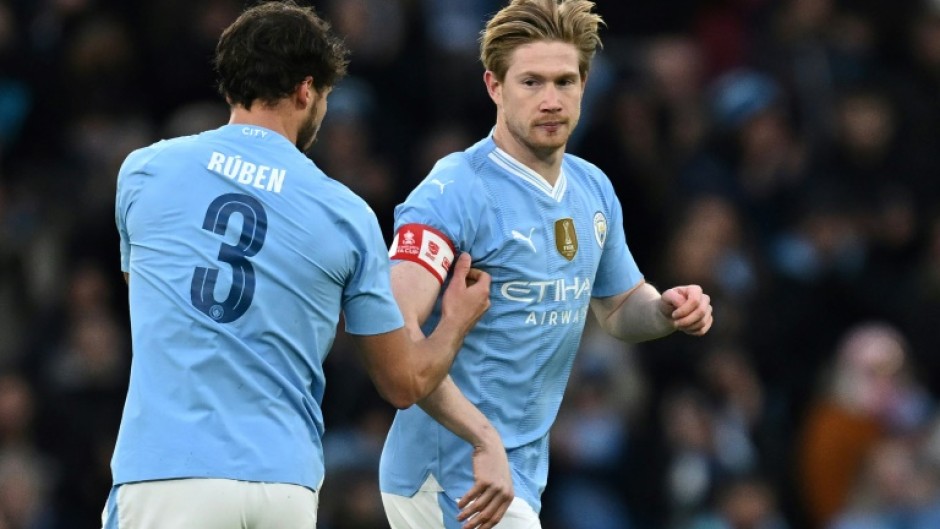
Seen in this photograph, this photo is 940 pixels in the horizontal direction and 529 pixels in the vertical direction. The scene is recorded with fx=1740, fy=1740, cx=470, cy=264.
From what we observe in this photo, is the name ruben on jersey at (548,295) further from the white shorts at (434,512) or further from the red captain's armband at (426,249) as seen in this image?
the white shorts at (434,512)

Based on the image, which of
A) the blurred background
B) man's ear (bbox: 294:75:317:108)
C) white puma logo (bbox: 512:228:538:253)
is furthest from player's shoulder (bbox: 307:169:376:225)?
the blurred background

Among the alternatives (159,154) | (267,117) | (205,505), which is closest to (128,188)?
(159,154)

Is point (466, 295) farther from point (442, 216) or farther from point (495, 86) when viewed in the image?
point (495, 86)

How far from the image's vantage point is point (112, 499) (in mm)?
5102

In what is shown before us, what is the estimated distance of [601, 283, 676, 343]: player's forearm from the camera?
6309mm

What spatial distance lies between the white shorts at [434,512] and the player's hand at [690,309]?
831 mm

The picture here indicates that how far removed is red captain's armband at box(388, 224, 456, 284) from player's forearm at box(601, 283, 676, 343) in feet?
3.02

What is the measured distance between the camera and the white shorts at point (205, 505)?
195 inches

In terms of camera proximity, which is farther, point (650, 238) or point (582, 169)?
point (650, 238)

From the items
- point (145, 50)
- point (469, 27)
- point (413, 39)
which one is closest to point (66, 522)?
point (145, 50)

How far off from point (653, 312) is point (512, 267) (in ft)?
2.22

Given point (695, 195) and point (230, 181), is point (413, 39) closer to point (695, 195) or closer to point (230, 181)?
point (695, 195)

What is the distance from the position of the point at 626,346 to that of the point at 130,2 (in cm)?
406

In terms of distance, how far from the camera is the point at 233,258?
199 inches
